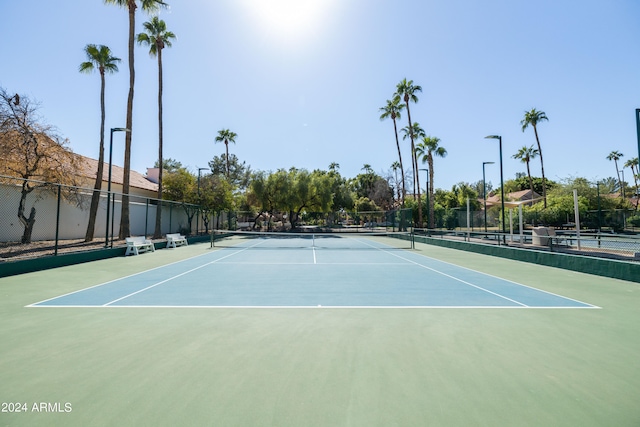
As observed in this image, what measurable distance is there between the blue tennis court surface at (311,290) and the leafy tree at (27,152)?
9693 mm

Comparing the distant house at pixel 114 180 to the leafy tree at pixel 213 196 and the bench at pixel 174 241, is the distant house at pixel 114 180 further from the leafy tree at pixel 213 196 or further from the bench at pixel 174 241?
the bench at pixel 174 241

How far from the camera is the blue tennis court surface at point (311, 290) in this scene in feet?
21.7

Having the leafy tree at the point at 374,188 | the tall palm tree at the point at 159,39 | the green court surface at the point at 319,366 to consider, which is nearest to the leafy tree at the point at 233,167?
the leafy tree at the point at 374,188

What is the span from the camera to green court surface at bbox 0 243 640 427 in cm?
287

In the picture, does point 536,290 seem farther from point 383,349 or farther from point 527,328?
point 383,349

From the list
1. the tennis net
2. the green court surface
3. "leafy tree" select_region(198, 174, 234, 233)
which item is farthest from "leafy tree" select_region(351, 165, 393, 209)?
the green court surface

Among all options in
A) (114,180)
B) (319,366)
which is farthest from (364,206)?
(319,366)

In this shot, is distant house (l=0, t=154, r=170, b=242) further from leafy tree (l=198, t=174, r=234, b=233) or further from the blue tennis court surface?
the blue tennis court surface

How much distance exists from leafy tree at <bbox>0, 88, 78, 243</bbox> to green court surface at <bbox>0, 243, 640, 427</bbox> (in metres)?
12.1

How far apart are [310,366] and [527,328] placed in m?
3.67

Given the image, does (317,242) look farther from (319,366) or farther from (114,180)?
(319,366)

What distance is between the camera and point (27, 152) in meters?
15.1

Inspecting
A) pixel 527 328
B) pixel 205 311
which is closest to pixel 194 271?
pixel 205 311

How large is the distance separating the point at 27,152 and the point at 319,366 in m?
18.2
